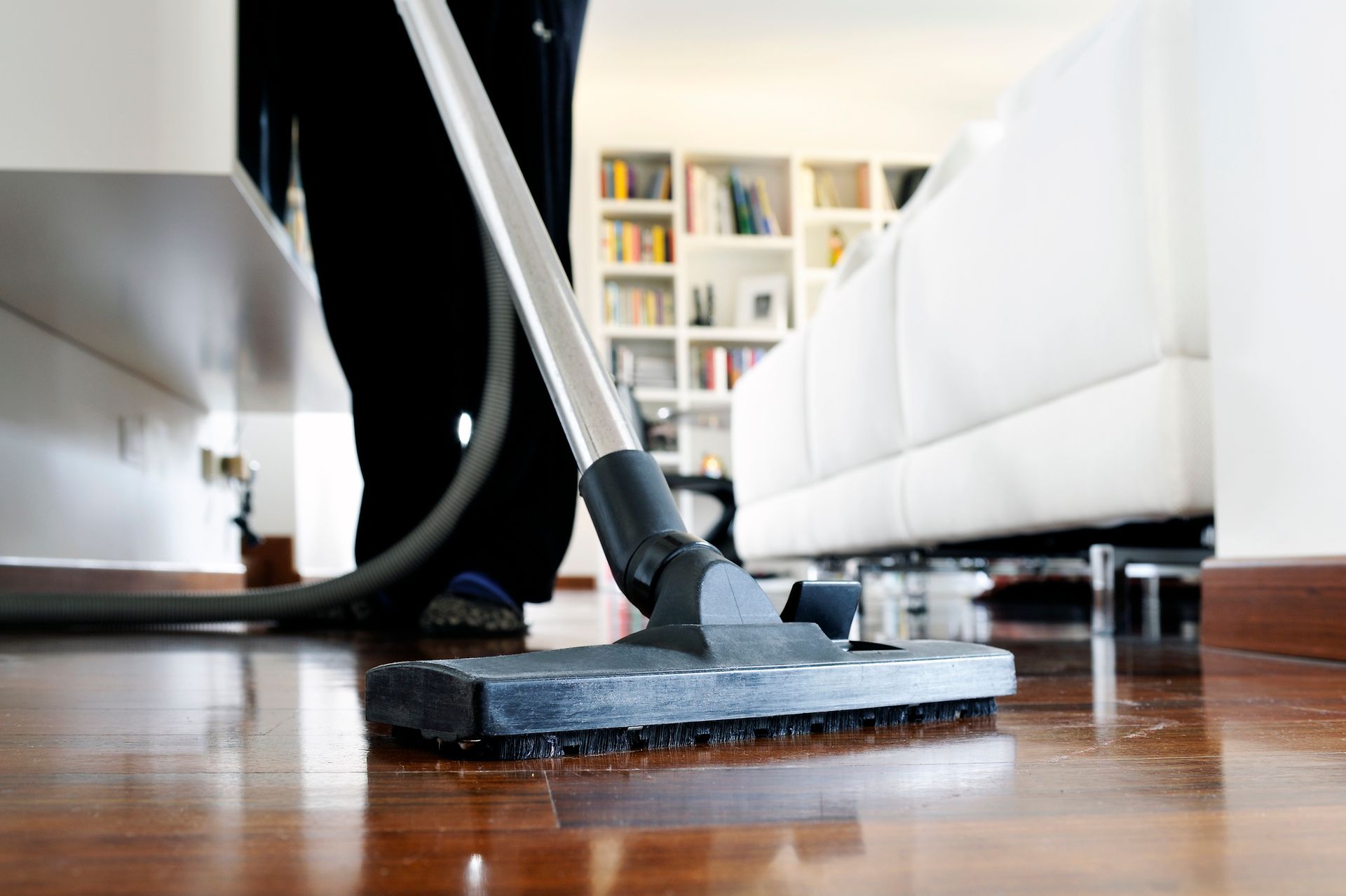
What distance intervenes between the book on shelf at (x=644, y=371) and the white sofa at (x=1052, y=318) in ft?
14.6

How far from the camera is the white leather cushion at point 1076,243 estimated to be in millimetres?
1265

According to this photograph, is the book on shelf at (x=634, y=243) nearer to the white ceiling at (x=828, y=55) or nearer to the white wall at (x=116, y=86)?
the white ceiling at (x=828, y=55)

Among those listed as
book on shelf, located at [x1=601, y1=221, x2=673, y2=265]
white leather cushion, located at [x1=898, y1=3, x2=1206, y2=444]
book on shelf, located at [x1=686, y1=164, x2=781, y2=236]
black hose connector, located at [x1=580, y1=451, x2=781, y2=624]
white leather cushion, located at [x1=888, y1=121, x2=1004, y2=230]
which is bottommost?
black hose connector, located at [x1=580, y1=451, x2=781, y2=624]

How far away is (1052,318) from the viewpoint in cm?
145

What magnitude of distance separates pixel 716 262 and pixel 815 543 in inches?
180

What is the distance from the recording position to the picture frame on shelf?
22.9 ft

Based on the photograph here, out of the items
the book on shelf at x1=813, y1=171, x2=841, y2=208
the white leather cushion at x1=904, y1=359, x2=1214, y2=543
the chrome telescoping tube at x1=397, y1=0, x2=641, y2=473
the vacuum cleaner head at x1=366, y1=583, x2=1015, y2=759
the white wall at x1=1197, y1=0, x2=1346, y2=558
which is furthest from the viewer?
the book on shelf at x1=813, y1=171, x2=841, y2=208

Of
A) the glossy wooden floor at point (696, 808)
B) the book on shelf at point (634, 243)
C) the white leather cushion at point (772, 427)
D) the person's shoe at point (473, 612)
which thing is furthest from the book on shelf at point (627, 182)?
the glossy wooden floor at point (696, 808)

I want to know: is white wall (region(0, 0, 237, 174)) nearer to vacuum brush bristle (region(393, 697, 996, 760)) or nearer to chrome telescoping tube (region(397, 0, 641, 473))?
chrome telescoping tube (region(397, 0, 641, 473))

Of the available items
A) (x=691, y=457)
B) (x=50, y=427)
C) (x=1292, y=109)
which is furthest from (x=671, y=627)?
(x=691, y=457)

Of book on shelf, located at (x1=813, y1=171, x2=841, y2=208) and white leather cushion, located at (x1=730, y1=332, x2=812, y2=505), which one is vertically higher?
book on shelf, located at (x1=813, y1=171, x2=841, y2=208)

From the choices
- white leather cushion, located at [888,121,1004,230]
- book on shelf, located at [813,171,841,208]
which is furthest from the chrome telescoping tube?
book on shelf, located at [813,171,841,208]

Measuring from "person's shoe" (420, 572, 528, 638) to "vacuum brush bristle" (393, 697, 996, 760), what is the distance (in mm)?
943

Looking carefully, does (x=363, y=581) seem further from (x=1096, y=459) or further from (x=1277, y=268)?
(x=1277, y=268)
